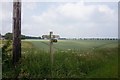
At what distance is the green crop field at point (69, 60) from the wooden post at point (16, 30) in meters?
0.16

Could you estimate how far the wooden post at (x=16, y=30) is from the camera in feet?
31.9

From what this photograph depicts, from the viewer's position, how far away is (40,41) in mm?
9617

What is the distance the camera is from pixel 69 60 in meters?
9.47

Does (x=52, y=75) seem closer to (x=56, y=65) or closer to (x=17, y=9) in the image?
(x=56, y=65)

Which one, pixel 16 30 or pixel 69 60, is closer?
pixel 69 60

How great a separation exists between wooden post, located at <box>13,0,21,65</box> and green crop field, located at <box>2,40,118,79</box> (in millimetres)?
163

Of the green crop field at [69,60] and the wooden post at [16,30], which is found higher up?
the wooden post at [16,30]

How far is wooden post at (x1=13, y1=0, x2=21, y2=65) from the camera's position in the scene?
383 inches

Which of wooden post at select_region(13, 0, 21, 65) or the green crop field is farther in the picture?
wooden post at select_region(13, 0, 21, 65)

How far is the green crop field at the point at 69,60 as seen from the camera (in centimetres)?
932

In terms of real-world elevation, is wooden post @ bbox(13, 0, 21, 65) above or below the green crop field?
above

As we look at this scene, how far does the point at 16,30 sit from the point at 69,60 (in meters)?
1.90

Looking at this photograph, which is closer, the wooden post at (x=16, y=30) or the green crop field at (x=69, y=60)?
the green crop field at (x=69, y=60)

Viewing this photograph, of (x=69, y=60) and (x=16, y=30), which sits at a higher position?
(x=16, y=30)
